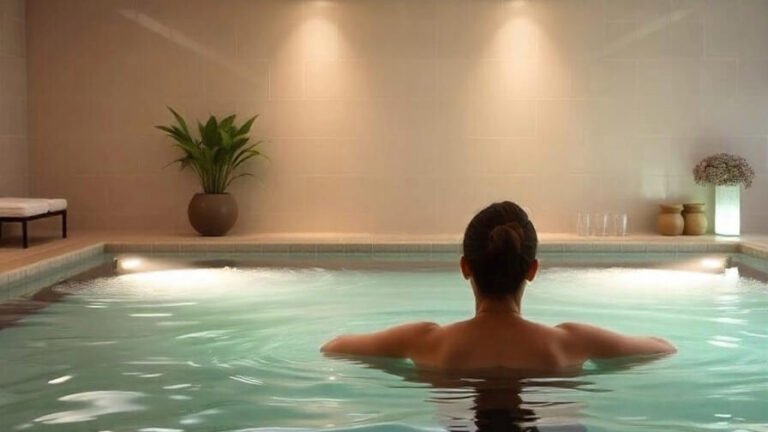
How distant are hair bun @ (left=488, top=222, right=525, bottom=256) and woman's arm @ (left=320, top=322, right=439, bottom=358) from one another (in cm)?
47

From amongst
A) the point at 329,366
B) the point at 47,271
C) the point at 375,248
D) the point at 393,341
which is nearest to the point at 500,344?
the point at 393,341

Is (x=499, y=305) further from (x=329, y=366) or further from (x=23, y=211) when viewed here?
(x=23, y=211)

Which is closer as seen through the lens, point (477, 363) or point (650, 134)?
point (477, 363)

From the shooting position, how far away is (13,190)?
30.6 ft

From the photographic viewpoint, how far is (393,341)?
3275 mm

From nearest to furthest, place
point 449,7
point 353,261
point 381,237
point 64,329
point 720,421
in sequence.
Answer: point 720,421, point 64,329, point 353,261, point 381,237, point 449,7

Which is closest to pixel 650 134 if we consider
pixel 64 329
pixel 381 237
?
pixel 381 237

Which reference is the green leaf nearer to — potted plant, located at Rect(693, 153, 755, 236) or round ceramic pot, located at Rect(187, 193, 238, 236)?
round ceramic pot, located at Rect(187, 193, 238, 236)

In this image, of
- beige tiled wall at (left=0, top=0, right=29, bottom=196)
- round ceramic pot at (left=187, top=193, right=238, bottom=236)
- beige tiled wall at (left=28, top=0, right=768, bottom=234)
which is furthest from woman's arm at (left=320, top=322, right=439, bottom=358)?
beige tiled wall at (left=0, top=0, right=29, bottom=196)

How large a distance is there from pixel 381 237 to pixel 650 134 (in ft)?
8.97

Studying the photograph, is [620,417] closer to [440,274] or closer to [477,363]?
[477,363]

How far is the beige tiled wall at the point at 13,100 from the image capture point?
9.07 m

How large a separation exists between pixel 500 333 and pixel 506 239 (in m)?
0.29

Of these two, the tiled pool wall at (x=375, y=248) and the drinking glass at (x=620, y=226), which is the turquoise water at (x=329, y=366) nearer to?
the tiled pool wall at (x=375, y=248)
